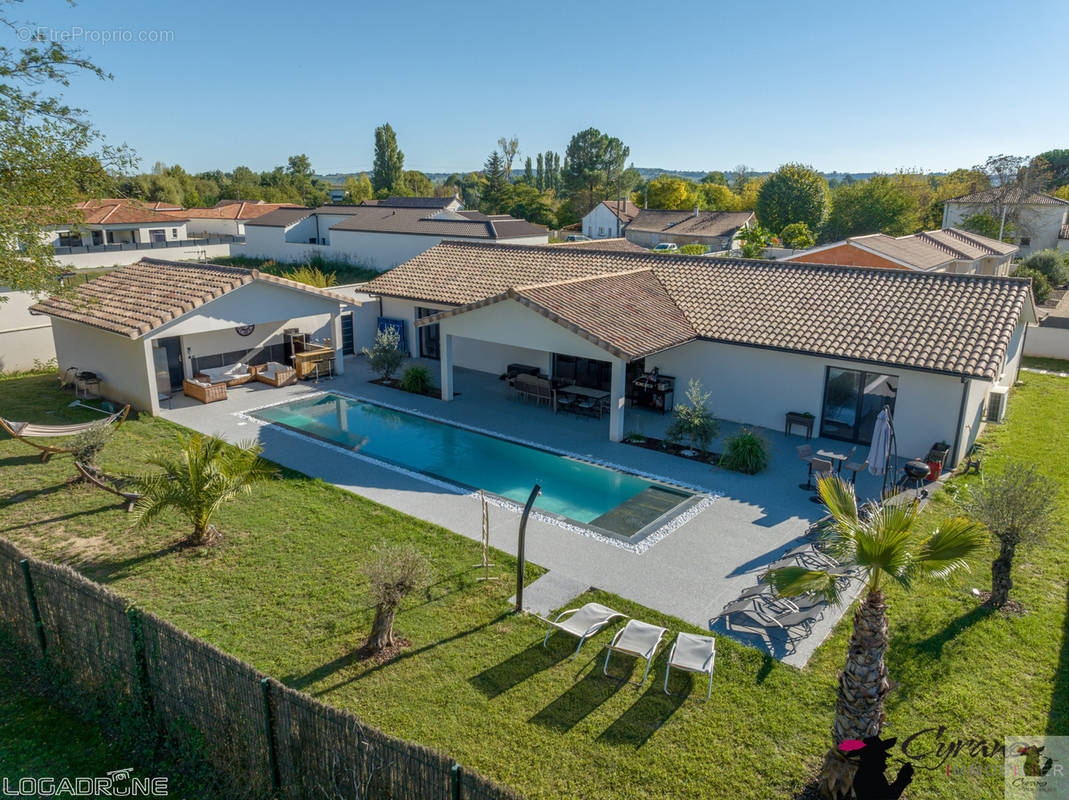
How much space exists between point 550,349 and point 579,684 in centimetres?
1189

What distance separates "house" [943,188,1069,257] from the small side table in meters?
53.4

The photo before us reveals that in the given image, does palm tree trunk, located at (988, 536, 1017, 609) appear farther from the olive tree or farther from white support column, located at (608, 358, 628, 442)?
white support column, located at (608, 358, 628, 442)

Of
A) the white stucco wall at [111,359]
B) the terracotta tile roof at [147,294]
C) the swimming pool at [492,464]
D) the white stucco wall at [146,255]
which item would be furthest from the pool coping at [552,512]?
the white stucco wall at [146,255]

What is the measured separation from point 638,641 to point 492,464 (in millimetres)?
8729

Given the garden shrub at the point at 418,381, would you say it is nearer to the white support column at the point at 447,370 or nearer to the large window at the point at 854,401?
the white support column at the point at 447,370

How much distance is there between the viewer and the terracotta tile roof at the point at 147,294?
67.3 feet

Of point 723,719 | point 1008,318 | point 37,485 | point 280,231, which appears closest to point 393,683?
point 723,719

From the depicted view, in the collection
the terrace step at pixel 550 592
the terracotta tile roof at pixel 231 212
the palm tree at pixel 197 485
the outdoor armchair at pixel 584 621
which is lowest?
the terrace step at pixel 550 592

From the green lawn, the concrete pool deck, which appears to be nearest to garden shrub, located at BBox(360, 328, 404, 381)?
the concrete pool deck

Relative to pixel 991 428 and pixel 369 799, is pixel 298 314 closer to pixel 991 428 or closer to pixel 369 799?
pixel 369 799

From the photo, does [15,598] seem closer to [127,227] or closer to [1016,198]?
[127,227]

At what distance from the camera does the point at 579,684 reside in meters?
9.53

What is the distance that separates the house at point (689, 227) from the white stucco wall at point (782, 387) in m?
52.0

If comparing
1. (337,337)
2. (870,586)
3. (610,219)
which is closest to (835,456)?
(870,586)
